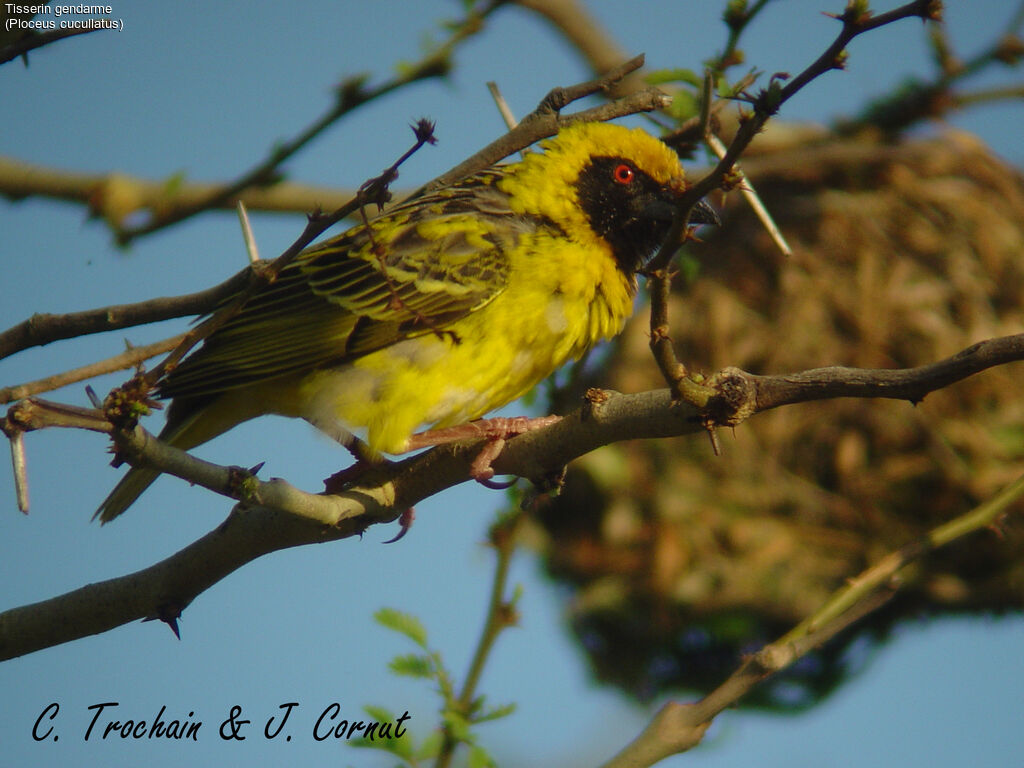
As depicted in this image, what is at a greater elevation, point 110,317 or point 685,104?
point 685,104

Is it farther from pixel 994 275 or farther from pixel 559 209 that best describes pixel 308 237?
pixel 994 275

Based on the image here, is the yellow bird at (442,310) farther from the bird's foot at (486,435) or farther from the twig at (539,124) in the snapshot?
the twig at (539,124)

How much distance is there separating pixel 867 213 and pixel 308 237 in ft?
13.9

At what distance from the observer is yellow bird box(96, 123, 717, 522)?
8.87ft

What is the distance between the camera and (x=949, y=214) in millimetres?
5148

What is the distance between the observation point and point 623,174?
3098 millimetres

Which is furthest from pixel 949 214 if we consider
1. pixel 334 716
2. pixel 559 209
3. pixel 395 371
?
pixel 334 716

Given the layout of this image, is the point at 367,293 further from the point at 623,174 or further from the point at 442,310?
the point at 623,174

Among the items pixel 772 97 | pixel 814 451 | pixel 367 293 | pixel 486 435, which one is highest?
pixel 367 293

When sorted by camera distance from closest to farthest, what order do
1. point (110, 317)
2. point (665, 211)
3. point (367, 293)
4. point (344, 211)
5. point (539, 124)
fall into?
1. point (344, 211)
2. point (110, 317)
3. point (539, 124)
4. point (367, 293)
5. point (665, 211)

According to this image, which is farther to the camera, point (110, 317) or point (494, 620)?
point (494, 620)

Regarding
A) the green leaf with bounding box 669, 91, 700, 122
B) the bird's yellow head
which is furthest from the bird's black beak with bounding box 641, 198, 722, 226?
the green leaf with bounding box 669, 91, 700, 122

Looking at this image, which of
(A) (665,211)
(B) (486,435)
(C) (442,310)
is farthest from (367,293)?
(A) (665,211)

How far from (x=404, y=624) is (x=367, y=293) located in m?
1.00
